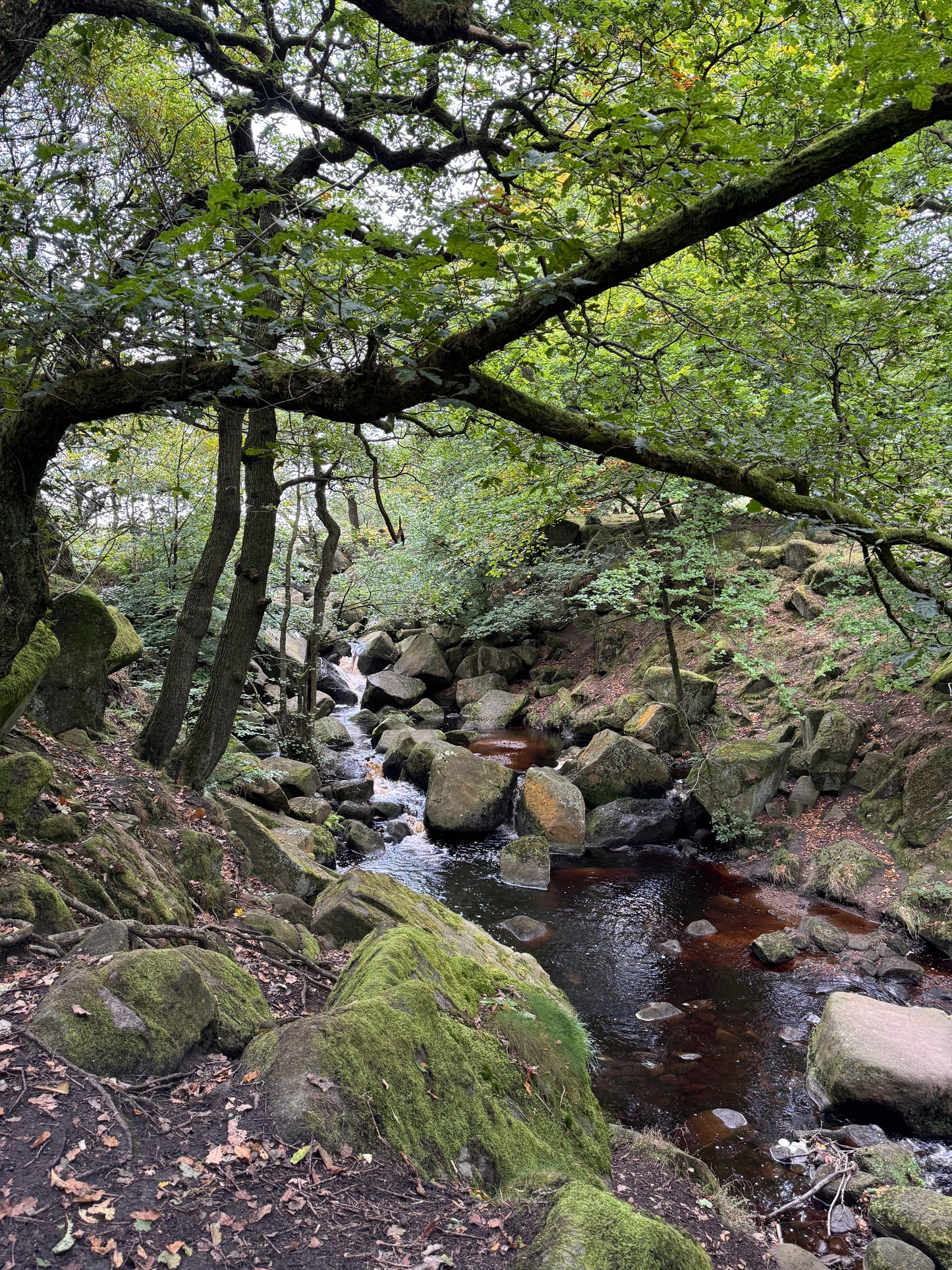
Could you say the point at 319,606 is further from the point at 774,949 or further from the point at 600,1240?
the point at 600,1240

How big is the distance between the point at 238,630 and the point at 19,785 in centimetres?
330

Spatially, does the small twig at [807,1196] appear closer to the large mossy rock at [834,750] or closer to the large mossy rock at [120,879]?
the large mossy rock at [120,879]

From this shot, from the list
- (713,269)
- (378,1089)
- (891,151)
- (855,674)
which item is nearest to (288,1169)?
(378,1089)

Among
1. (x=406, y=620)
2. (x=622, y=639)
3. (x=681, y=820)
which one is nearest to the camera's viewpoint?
(x=681, y=820)

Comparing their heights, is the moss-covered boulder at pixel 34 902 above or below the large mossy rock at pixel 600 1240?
above

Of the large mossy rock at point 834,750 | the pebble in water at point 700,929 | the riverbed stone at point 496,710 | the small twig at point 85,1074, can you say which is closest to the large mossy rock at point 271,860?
the small twig at point 85,1074

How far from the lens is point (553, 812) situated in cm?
1161

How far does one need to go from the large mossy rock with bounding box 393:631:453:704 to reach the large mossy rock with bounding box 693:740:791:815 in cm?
1069

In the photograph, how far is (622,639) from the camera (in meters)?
19.6

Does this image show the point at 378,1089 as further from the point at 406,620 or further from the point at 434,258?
the point at 406,620

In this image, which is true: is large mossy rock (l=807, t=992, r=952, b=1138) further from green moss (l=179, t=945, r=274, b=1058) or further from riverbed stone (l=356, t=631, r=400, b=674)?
riverbed stone (l=356, t=631, r=400, b=674)

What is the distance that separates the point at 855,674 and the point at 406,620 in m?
14.5

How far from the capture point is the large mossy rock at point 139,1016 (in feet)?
9.29

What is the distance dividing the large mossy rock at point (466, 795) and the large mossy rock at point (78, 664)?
20.0ft
